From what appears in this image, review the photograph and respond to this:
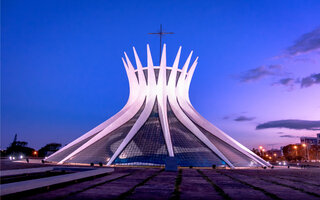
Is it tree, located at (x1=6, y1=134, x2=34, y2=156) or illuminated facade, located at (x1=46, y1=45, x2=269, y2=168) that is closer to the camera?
illuminated facade, located at (x1=46, y1=45, x2=269, y2=168)

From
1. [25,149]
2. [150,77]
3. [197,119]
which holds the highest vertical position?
[150,77]

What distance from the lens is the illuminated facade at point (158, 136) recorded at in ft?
91.5

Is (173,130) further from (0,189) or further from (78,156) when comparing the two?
(0,189)

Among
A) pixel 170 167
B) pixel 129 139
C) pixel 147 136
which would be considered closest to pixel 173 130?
pixel 147 136

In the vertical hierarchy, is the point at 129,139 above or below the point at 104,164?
above

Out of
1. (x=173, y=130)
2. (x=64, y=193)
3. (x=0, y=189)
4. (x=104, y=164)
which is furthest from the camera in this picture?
(x=173, y=130)

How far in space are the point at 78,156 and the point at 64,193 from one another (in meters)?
22.1

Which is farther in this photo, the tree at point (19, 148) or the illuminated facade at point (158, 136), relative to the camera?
the tree at point (19, 148)

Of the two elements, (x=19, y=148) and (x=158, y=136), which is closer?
(x=158, y=136)

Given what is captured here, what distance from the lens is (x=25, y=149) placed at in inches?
3258

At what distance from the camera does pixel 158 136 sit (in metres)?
30.6

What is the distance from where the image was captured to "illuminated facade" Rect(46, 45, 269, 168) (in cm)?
2788

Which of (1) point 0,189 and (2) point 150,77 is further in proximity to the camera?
(2) point 150,77

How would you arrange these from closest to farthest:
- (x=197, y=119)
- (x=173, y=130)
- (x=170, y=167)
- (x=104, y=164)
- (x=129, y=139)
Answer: (x=170, y=167) < (x=104, y=164) < (x=129, y=139) < (x=173, y=130) < (x=197, y=119)
